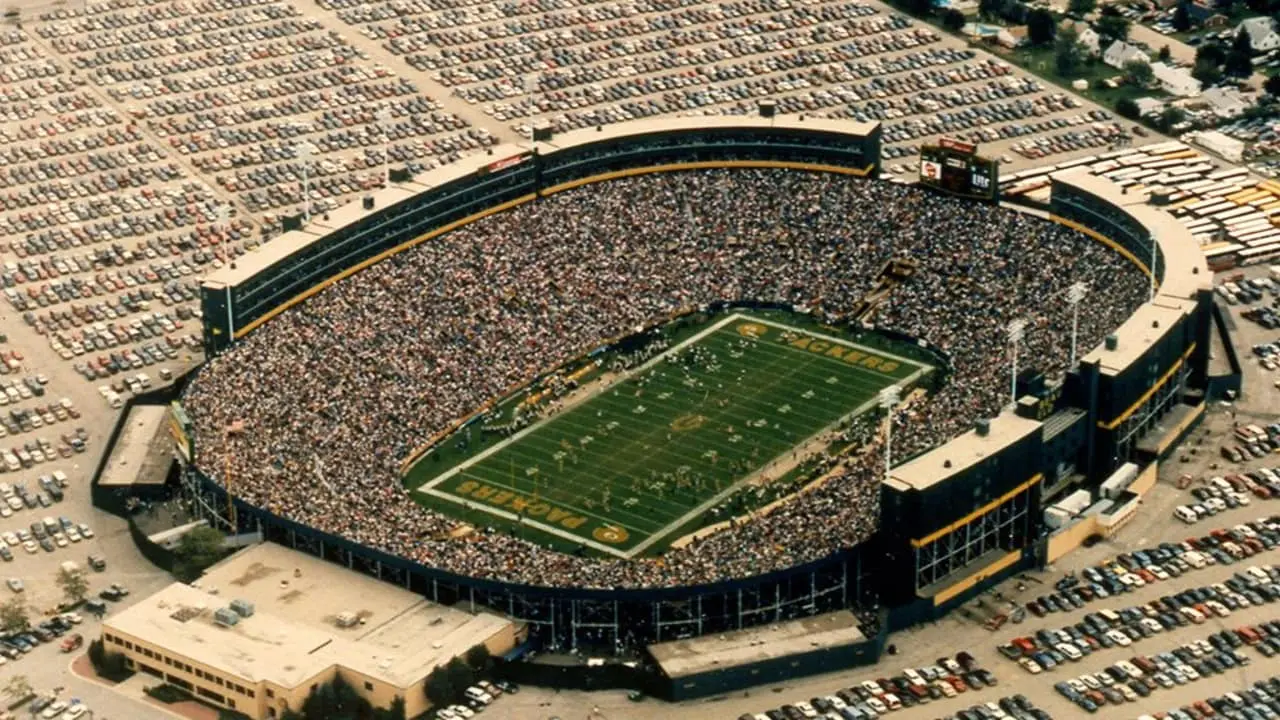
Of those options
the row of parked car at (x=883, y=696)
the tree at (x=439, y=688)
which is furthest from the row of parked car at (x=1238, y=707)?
the tree at (x=439, y=688)

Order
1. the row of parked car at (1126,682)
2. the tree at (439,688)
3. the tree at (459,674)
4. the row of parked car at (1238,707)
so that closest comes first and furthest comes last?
the row of parked car at (1238,707), the row of parked car at (1126,682), the tree at (439,688), the tree at (459,674)

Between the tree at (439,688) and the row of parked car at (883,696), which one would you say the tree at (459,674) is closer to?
the tree at (439,688)

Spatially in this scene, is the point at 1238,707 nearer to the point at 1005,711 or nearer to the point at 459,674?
the point at 1005,711

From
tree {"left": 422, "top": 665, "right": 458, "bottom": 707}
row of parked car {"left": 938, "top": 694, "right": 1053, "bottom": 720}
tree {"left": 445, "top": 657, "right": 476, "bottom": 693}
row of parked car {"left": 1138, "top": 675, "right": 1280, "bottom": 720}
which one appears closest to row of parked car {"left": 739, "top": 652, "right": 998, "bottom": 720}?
row of parked car {"left": 938, "top": 694, "right": 1053, "bottom": 720}

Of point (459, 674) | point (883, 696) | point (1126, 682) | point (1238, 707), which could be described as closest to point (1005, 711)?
point (883, 696)

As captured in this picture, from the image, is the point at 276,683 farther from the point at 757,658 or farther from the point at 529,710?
the point at 757,658

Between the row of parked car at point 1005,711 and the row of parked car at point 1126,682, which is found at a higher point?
the row of parked car at point 1126,682

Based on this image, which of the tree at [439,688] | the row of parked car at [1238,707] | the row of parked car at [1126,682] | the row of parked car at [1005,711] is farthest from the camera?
the tree at [439,688]
